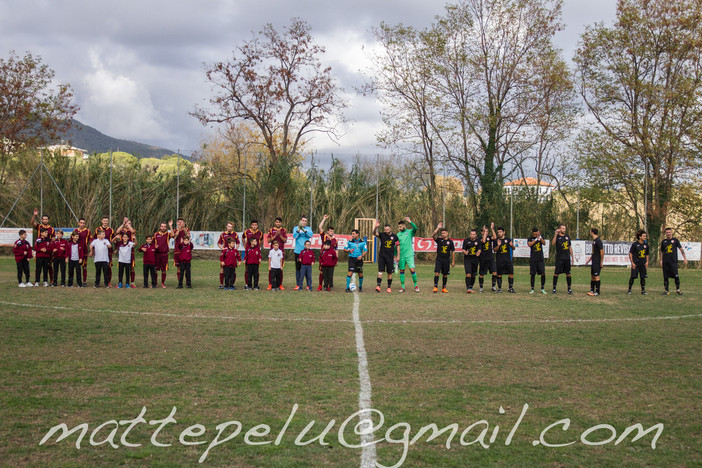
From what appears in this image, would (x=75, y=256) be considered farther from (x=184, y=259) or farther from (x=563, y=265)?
(x=563, y=265)

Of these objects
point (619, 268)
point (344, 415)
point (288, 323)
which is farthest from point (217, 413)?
point (619, 268)

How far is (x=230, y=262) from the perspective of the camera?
55.7 ft

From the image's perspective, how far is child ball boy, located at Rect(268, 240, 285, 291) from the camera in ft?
56.1

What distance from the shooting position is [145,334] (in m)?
9.33

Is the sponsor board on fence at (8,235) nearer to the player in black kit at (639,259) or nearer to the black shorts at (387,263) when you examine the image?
the black shorts at (387,263)

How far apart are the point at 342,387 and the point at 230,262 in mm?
11231

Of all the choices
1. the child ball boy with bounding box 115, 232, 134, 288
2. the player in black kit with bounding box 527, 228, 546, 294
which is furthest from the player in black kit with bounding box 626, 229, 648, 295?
the child ball boy with bounding box 115, 232, 134, 288

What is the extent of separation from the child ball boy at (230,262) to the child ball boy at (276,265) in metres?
0.98

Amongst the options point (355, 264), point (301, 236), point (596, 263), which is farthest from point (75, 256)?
point (596, 263)

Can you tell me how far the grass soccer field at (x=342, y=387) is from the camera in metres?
4.57

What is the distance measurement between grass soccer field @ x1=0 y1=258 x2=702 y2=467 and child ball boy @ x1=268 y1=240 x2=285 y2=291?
484cm

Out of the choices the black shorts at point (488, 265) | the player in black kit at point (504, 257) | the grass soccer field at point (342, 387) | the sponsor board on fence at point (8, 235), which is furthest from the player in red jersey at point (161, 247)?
the sponsor board on fence at point (8, 235)

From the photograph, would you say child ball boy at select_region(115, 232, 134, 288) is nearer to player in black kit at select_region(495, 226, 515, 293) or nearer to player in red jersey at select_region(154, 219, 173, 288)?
player in red jersey at select_region(154, 219, 173, 288)

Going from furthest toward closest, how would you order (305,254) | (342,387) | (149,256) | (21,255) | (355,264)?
1. (305,254)
2. (149,256)
3. (355,264)
4. (21,255)
5. (342,387)
